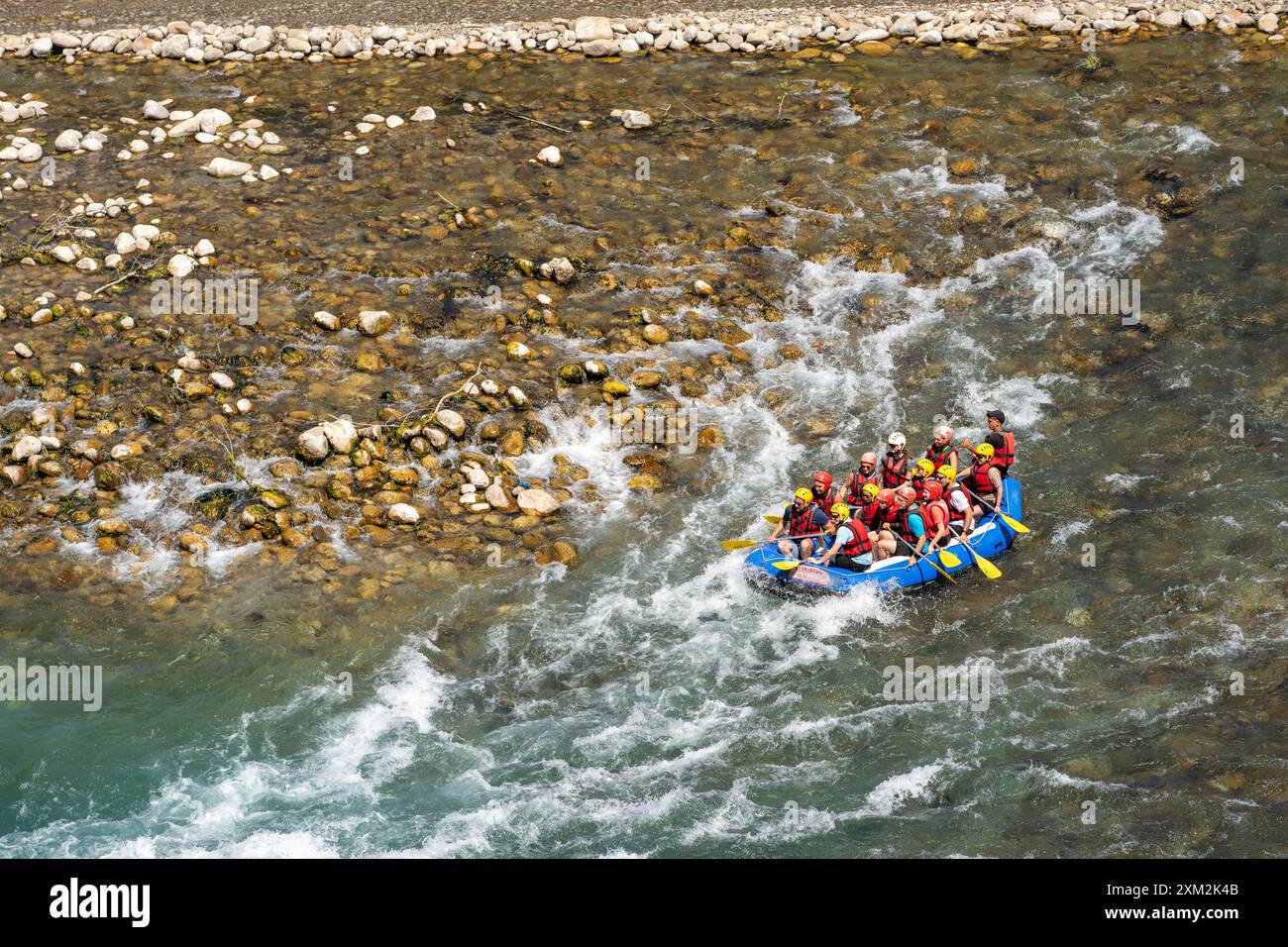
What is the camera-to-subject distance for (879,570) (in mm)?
15227

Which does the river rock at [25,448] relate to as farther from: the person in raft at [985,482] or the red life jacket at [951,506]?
the person in raft at [985,482]

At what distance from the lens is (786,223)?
20.7 metres

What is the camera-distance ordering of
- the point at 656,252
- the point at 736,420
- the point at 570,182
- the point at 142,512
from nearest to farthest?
the point at 142,512 < the point at 736,420 < the point at 656,252 < the point at 570,182

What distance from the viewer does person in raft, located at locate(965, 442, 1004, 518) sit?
15.9 meters

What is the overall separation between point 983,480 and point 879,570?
1890 millimetres

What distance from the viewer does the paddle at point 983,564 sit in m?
15.3

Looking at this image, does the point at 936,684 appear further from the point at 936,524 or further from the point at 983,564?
the point at 936,524

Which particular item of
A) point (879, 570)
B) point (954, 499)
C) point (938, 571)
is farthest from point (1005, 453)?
point (879, 570)

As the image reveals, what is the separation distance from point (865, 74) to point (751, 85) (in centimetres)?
213

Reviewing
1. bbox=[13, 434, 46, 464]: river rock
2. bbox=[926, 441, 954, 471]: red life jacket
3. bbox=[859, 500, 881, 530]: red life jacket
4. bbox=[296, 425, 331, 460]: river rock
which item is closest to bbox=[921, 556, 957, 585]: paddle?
bbox=[859, 500, 881, 530]: red life jacket

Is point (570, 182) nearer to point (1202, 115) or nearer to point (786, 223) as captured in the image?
point (786, 223)

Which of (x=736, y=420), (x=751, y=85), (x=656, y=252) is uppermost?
(x=751, y=85)

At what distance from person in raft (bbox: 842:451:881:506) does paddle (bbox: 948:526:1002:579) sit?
3.98 ft

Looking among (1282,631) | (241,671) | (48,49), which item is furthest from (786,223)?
(48,49)
